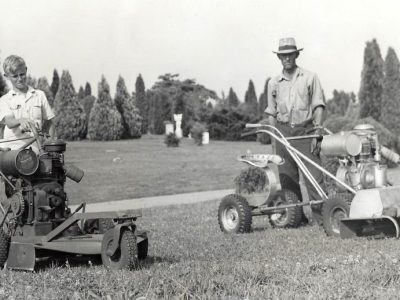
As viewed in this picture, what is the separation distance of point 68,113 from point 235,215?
1880cm

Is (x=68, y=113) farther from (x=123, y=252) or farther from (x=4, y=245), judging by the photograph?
(x=123, y=252)

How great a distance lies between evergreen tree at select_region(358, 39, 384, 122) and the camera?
1041 inches

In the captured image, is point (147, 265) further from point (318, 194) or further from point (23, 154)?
point (318, 194)

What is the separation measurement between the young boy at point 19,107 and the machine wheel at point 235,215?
8.00 ft

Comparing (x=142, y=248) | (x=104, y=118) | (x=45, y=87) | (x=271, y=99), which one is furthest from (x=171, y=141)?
(x=142, y=248)

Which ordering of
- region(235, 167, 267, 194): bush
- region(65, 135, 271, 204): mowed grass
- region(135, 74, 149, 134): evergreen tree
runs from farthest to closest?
region(135, 74, 149, 134): evergreen tree, region(65, 135, 271, 204): mowed grass, region(235, 167, 267, 194): bush

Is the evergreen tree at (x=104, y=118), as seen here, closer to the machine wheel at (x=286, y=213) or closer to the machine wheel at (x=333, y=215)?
the machine wheel at (x=286, y=213)

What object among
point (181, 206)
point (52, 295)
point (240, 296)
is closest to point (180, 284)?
point (240, 296)

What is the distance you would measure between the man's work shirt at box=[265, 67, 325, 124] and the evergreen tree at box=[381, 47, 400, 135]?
59.9 ft

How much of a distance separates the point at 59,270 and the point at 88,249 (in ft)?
0.85

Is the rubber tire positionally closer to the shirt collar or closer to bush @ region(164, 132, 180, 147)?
the shirt collar

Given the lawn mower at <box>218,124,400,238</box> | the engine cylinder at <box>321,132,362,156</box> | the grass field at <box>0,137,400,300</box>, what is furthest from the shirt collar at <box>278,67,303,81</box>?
the grass field at <box>0,137,400,300</box>

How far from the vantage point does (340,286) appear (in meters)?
3.98

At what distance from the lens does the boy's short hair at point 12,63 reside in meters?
5.67
